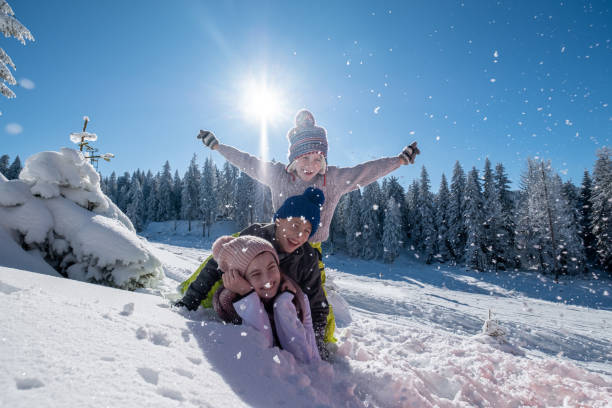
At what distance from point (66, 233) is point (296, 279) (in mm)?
3847

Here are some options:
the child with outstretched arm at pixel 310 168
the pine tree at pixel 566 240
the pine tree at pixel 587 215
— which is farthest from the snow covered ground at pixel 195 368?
the pine tree at pixel 587 215

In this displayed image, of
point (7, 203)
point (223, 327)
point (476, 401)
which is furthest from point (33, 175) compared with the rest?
point (476, 401)

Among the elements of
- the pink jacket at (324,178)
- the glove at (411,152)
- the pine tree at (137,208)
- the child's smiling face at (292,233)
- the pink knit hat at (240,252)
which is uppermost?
the pine tree at (137,208)

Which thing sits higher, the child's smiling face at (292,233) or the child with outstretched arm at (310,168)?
the child with outstretched arm at (310,168)

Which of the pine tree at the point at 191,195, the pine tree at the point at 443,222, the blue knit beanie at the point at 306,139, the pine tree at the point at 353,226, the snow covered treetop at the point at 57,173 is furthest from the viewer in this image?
the pine tree at the point at 191,195

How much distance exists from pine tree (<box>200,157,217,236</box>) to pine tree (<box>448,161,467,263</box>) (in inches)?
1464

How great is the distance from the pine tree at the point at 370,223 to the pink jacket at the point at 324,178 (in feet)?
114

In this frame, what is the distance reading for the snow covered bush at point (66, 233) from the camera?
4023mm

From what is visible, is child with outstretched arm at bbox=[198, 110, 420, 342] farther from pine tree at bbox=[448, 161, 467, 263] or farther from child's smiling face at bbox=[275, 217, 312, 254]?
→ pine tree at bbox=[448, 161, 467, 263]

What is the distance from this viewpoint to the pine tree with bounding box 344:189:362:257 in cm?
3878

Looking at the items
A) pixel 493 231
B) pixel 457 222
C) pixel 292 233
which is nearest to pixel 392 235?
pixel 457 222

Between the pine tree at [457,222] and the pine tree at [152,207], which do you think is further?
the pine tree at [152,207]

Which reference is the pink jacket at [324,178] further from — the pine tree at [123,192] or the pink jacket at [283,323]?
the pine tree at [123,192]

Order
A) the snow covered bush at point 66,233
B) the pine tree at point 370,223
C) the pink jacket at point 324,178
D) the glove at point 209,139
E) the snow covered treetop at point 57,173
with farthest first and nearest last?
the pine tree at point 370,223 < the snow covered treetop at point 57,173 < the snow covered bush at point 66,233 < the glove at point 209,139 < the pink jacket at point 324,178
